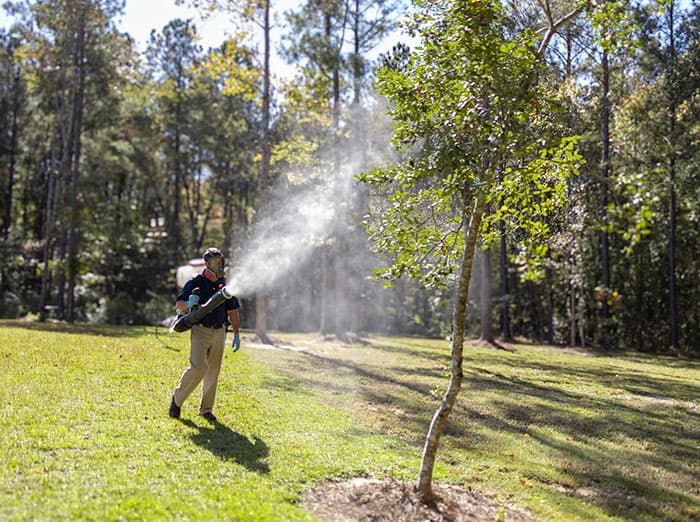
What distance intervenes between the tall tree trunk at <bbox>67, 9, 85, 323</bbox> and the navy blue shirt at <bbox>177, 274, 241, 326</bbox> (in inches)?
667

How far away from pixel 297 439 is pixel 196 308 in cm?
173

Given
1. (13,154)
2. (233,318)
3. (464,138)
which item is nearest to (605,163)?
(233,318)

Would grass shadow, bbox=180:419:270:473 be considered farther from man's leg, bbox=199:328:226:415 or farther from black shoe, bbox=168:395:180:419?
man's leg, bbox=199:328:226:415

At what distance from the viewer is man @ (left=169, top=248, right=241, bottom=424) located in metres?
7.02

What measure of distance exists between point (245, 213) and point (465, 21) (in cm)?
3336

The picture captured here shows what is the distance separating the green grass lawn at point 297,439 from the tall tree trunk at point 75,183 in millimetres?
10825

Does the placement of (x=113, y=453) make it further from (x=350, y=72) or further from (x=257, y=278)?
(x=350, y=72)

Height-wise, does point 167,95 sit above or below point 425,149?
above

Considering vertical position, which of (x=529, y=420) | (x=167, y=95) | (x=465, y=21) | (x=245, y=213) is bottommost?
(x=529, y=420)

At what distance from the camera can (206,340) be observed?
710 centimetres

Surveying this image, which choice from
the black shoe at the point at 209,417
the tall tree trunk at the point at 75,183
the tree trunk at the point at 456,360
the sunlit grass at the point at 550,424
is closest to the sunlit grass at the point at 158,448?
the black shoe at the point at 209,417

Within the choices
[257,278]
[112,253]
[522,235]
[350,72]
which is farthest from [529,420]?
[112,253]

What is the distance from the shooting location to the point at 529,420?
28.6ft

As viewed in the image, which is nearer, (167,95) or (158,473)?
(158,473)
